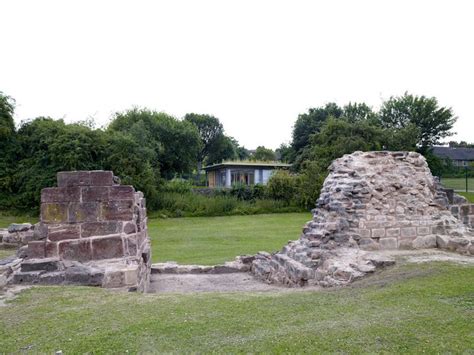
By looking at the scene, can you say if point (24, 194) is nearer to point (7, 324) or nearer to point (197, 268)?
point (197, 268)

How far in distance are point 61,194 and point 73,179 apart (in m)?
0.30

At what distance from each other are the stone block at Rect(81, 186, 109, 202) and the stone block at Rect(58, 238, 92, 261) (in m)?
0.66

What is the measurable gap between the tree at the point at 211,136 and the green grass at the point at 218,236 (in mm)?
33770

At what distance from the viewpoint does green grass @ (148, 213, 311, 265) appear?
1411cm

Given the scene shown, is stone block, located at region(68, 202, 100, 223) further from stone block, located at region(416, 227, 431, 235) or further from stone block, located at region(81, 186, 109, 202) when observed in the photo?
stone block, located at region(416, 227, 431, 235)

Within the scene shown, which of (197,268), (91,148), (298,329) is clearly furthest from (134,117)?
(298,329)

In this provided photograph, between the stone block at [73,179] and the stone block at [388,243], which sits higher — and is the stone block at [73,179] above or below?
above

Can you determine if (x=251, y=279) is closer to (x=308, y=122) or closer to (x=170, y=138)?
(x=170, y=138)

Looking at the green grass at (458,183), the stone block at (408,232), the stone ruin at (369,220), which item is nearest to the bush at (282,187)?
the green grass at (458,183)

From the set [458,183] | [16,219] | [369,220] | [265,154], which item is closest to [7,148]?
[16,219]

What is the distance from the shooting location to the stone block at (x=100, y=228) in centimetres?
700

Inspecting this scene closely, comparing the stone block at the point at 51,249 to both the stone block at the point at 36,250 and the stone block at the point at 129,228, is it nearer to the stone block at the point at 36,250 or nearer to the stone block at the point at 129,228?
the stone block at the point at 36,250

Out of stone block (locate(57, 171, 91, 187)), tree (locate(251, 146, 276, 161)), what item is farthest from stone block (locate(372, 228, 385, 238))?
tree (locate(251, 146, 276, 161))

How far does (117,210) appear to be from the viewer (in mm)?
7133
